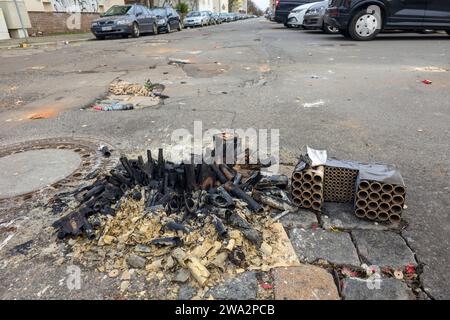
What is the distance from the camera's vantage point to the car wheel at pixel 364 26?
11250mm

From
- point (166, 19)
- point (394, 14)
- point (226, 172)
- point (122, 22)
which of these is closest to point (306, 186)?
point (226, 172)

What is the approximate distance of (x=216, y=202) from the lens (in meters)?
2.47

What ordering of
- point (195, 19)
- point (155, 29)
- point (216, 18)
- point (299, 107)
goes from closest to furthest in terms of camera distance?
1. point (299, 107)
2. point (155, 29)
3. point (195, 19)
4. point (216, 18)

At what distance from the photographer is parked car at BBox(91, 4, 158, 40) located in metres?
16.5

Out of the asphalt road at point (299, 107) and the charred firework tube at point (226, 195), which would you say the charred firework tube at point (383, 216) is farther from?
the charred firework tube at point (226, 195)

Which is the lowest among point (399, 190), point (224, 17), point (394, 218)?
point (224, 17)

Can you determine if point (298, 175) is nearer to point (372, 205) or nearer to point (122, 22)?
point (372, 205)

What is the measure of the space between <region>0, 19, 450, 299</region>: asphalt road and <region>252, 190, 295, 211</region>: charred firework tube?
0.80 meters

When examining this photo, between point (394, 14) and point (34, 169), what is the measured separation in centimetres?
1177

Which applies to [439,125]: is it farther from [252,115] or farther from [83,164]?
[83,164]

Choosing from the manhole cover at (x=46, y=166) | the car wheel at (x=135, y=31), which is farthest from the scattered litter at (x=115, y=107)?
the car wheel at (x=135, y=31)

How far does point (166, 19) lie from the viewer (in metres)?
21.1

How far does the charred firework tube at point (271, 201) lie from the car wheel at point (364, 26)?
35.2 ft
